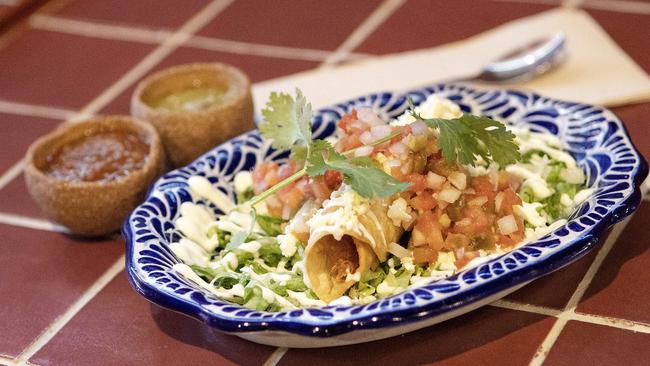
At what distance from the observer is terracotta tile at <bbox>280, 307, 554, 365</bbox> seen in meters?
1.40

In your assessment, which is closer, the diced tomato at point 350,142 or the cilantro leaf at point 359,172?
the cilantro leaf at point 359,172

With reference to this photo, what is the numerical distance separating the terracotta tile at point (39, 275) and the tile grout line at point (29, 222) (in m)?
0.01

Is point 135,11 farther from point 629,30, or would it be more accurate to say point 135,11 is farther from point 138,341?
point 138,341

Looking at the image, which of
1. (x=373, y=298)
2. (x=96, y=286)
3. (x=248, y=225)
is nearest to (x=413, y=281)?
(x=373, y=298)

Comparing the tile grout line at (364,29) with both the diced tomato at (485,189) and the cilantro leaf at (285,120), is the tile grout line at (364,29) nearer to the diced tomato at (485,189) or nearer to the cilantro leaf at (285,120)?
the cilantro leaf at (285,120)

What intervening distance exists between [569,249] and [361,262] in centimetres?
32

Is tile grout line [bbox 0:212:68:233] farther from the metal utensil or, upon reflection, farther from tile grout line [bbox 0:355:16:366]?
the metal utensil

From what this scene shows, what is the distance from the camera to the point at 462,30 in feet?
8.61

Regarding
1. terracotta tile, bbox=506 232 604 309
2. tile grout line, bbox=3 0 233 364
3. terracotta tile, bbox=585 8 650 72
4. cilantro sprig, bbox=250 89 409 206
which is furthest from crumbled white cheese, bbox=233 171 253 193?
terracotta tile, bbox=585 8 650 72

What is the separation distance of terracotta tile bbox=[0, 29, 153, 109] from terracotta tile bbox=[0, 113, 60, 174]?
89 mm

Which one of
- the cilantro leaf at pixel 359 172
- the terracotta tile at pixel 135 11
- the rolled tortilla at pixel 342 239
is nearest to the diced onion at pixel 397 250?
the rolled tortilla at pixel 342 239

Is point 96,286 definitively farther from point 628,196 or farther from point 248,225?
point 628,196

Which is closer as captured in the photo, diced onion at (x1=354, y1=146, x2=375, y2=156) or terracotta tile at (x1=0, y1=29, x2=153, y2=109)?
diced onion at (x1=354, y1=146, x2=375, y2=156)

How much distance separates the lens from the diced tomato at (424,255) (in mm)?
1482
